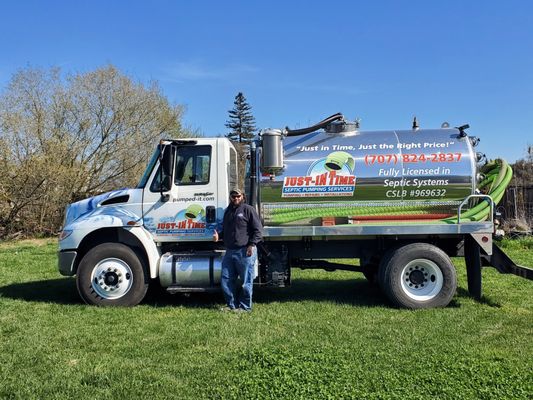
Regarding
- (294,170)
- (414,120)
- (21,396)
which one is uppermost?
(414,120)

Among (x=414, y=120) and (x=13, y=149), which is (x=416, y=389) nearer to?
(x=414, y=120)

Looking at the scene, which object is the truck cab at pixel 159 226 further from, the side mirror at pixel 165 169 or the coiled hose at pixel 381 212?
the coiled hose at pixel 381 212

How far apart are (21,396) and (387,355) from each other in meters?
3.58

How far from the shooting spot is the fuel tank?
25.6 ft

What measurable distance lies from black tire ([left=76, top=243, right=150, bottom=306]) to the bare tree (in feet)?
45.1

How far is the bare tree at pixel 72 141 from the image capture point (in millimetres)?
20172

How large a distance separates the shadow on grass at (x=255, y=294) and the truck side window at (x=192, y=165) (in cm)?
209

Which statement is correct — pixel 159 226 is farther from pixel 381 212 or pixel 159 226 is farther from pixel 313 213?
A: pixel 381 212

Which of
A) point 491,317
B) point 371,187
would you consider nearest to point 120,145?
point 371,187

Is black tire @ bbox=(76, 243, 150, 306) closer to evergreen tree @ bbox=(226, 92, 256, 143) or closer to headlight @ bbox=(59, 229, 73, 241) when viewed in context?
headlight @ bbox=(59, 229, 73, 241)

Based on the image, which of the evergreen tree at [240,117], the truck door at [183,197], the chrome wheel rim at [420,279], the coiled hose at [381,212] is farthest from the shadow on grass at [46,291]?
the evergreen tree at [240,117]

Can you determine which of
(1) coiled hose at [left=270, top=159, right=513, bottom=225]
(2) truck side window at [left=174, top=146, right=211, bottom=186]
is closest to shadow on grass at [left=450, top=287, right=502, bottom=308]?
(1) coiled hose at [left=270, top=159, right=513, bottom=225]

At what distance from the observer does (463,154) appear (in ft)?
→ 25.7

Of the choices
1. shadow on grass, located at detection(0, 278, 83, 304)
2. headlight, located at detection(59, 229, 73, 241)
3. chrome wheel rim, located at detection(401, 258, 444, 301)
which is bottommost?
shadow on grass, located at detection(0, 278, 83, 304)
